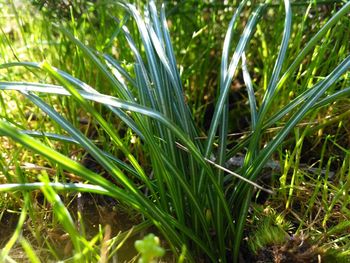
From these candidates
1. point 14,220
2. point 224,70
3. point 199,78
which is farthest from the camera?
point 199,78

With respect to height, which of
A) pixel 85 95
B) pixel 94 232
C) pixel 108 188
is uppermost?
pixel 85 95

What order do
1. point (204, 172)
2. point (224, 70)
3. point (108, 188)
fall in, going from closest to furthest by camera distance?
1. point (108, 188)
2. point (204, 172)
3. point (224, 70)

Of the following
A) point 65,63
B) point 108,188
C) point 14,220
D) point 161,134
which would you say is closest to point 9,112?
point 65,63

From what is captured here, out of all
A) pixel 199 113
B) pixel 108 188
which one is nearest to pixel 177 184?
pixel 108 188

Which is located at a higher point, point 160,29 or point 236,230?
point 160,29

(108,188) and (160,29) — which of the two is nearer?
(108,188)

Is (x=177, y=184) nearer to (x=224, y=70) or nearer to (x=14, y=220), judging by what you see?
(x=224, y=70)

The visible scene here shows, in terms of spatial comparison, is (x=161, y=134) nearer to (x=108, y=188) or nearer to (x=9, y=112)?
(x=108, y=188)

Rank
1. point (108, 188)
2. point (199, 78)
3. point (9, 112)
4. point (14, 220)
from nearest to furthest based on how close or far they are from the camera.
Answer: point (108, 188)
point (14, 220)
point (9, 112)
point (199, 78)

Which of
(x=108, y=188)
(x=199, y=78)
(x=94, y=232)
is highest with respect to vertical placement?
(x=108, y=188)
